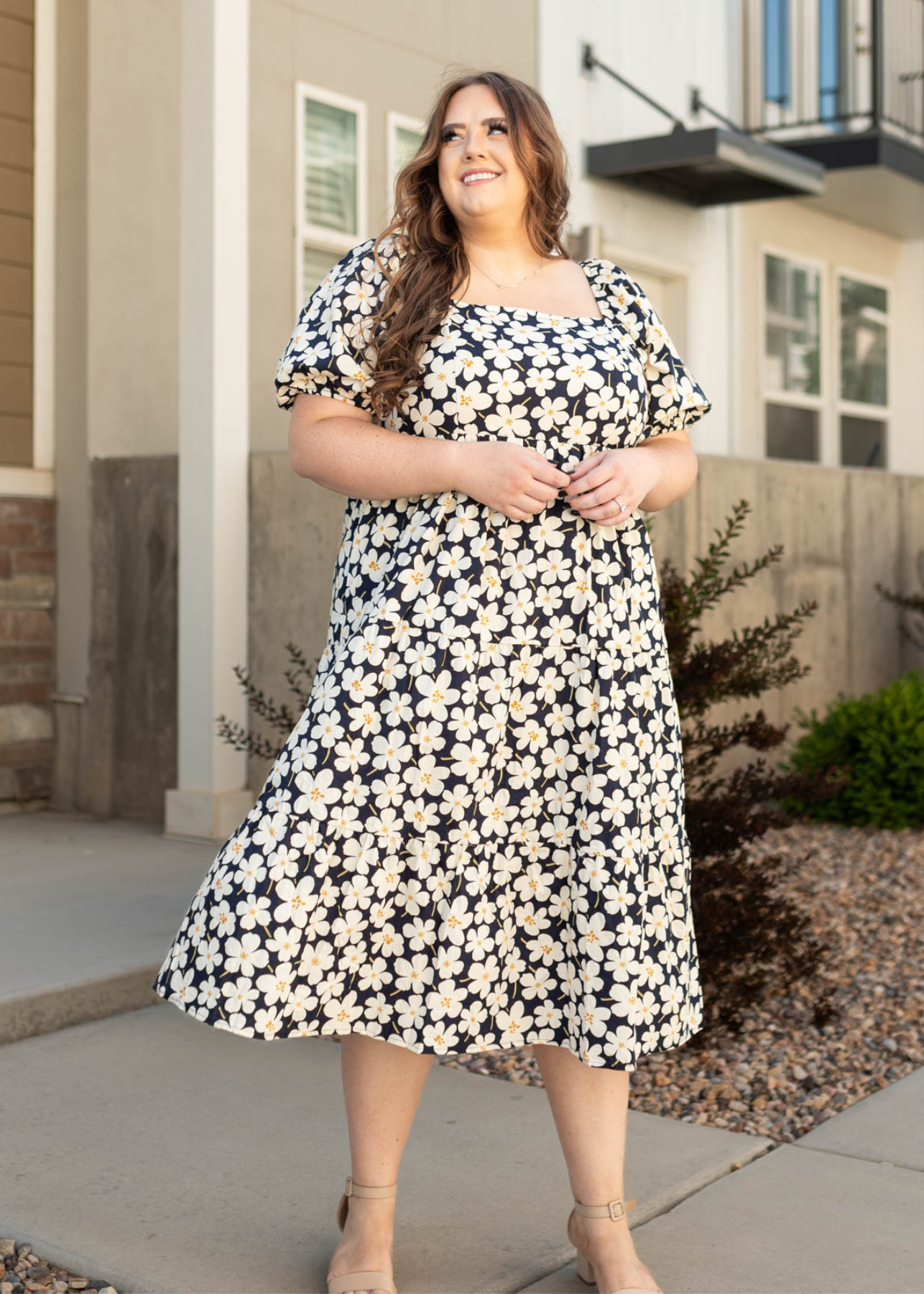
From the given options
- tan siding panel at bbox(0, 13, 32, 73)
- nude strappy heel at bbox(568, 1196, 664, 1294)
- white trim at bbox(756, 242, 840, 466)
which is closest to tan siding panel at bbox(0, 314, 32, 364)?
tan siding panel at bbox(0, 13, 32, 73)

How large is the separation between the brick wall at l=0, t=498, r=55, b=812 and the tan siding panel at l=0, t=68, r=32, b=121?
1641 mm

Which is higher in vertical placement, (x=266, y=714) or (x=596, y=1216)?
(x=266, y=714)

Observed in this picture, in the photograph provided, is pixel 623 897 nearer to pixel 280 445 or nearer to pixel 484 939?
pixel 484 939

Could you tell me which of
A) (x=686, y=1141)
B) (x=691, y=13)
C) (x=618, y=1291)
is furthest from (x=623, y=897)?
(x=691, y=13)

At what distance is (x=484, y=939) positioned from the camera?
215 cm

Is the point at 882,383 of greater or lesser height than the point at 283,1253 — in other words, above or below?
above

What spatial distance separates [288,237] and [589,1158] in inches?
220

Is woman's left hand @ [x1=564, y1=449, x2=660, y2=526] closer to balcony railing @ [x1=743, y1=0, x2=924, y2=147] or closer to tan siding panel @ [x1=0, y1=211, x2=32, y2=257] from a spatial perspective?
tan siding panel @ [x1=0, y1=211, x2=32, y2=257]

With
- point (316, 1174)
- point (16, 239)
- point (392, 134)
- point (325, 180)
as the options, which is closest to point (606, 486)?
point (316, 1174)

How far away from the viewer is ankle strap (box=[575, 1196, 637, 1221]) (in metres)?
2.24

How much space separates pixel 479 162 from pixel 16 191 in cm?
458

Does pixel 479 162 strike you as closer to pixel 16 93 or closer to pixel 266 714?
pixel 266 714

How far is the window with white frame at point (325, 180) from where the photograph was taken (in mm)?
7020

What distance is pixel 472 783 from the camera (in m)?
2.14
